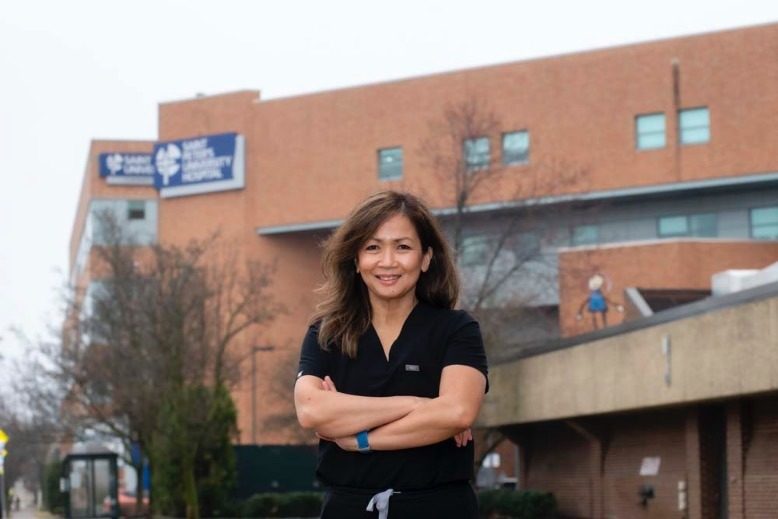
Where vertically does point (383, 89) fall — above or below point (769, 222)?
above

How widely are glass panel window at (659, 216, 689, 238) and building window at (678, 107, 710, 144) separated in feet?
10.8

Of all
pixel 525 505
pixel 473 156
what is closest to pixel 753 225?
pixel 473 156

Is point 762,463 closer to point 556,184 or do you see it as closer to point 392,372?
point 392,372

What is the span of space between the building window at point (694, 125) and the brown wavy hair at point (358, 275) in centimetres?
5642

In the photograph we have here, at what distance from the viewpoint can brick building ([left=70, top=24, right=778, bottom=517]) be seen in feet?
119

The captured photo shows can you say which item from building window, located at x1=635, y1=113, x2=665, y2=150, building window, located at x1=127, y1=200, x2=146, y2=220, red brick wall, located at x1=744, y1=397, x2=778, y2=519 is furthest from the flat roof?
building window, located at x1=127, y1=200, x2=146, y2=220

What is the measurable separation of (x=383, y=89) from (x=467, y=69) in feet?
14.4

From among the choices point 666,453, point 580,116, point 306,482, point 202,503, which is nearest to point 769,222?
point 580,116

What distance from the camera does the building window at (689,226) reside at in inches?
2427

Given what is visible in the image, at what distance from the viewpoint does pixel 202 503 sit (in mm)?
50719

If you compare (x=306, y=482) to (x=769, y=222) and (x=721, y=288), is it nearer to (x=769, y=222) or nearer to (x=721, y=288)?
(x=769, y=222)

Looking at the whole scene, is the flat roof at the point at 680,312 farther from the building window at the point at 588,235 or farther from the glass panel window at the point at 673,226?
the glass panel window at the point at 673,226

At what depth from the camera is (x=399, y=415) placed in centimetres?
482

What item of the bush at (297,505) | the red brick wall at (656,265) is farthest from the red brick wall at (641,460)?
the red brick wall at (656,265)
